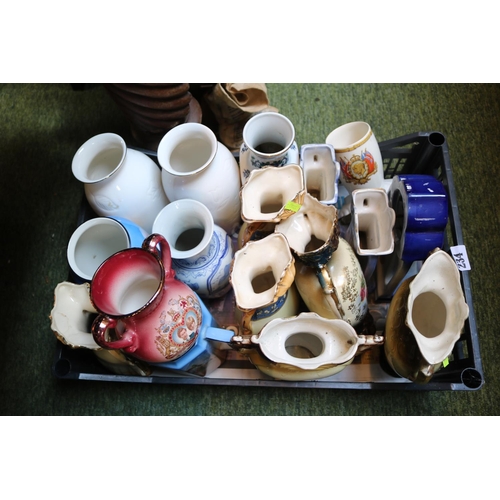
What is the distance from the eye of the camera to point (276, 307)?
64 cm

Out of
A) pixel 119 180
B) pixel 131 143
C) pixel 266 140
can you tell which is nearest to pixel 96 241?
pixel 119 180

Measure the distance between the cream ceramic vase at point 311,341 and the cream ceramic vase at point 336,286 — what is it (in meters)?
0.04

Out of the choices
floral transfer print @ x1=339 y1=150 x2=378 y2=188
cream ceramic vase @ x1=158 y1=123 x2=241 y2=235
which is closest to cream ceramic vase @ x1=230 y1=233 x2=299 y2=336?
cream ceramic vase @ x1=158 y1=123 x2=241 y2=235

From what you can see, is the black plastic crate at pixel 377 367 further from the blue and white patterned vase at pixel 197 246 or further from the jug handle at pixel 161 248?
the jug handle at pixel 161 248

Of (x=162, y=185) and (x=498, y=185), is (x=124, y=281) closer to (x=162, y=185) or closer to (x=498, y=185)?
(x=162, y=185)

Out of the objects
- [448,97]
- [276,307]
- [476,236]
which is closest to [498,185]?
[476,236]

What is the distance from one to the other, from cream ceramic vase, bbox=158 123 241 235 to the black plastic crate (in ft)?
0.41

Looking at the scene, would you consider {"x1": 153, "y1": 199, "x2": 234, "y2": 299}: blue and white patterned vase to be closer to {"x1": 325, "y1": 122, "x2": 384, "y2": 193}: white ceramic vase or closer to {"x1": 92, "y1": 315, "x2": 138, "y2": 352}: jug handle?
{"x1": 92, "y1": 315, "x2": 138, "y2": 352}: jug handle

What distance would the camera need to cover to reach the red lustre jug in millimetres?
557

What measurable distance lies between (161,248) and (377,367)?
0.47 metres

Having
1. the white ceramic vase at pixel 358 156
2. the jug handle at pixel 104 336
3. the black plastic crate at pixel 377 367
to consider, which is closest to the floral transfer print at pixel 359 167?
the white ceramic vase at pixel 358 156

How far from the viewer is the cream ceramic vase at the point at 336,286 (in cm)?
64

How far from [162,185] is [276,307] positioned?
0.32 metres

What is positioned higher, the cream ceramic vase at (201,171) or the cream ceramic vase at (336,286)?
the cream ceramic vase at (201,171)
